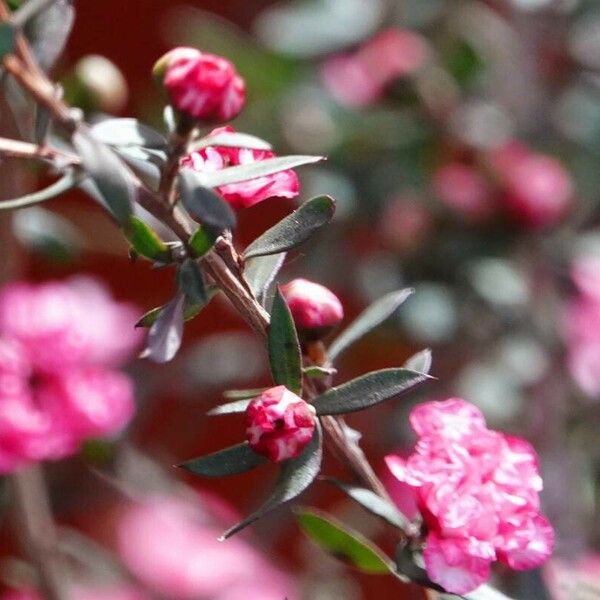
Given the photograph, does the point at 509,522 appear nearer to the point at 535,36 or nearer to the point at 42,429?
the point at 42,429

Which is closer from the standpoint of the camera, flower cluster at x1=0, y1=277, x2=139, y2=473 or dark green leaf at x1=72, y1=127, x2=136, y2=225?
dark green leaf at x1=72, y1=127, x2=136, y2=225

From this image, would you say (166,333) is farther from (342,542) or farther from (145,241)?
(342,542)

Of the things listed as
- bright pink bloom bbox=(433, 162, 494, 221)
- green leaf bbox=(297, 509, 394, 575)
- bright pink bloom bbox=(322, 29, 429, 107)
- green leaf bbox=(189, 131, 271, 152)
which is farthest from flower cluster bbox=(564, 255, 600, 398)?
green leaf bbox=(189, 131, 271, 152)

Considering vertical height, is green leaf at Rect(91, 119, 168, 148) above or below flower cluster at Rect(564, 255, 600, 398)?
above

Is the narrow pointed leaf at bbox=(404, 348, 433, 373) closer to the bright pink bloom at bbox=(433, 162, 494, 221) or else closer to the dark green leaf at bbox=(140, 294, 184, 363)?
the dark green leaf at bbox=(140, 294, 184, 363)

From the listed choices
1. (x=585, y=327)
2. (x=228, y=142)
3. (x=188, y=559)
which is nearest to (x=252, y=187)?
(x=228, y=142)

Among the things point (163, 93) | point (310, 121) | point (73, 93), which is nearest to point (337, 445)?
point (163, 93)
